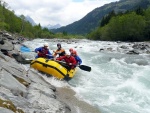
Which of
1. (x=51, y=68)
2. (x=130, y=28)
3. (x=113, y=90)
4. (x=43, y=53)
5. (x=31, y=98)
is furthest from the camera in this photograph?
(x=130, y=28)

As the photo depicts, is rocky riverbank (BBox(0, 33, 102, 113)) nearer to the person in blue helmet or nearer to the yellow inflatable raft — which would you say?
the yellow inflatable raft

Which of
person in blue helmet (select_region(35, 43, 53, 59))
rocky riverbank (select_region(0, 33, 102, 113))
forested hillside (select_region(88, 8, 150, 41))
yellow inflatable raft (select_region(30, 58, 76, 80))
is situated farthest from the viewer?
forested hillside (select_region(88, 8, 150, 41))

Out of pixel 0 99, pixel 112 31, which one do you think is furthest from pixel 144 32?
pixel 0 99

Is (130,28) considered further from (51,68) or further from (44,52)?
(51,68)

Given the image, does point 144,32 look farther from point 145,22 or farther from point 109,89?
point 109,89

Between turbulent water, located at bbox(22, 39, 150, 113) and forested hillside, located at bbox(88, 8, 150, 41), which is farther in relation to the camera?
forested hillside, located at bbox(88, 8, 150, 41)

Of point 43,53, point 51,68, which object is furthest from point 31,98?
point 43,53

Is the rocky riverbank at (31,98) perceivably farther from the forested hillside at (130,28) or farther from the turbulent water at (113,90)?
the forested hillside at (130,28)

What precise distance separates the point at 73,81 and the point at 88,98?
353 cm

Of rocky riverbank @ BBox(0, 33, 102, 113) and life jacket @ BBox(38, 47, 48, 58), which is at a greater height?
life jacket @ BBox(38, 47, 48, 58)

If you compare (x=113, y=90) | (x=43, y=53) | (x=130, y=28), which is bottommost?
(x=113, y=90)

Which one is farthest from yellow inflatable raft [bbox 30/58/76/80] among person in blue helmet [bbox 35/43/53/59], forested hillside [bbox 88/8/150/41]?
forested hillside [bbox 88/8/150/41]

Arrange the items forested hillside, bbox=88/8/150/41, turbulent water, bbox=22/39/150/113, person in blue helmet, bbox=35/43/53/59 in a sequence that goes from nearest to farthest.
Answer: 1. turbulent water, bbox=22/39/150/113
2. person in blue helmet, bbox=35/43/53/59
3. forested hillside, bbox=88/8/150/41

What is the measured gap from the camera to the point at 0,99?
6496mm
